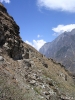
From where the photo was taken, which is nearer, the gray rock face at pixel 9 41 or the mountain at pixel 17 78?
the mountain at pixel 17 78

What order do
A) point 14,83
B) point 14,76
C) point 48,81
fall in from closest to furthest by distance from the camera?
point 14,83, point 14,76, point 48,81

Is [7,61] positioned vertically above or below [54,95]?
above

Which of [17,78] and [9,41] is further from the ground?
[9,41]

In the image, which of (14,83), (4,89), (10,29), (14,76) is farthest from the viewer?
(10,29)

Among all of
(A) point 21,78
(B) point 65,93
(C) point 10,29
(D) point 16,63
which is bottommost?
(B) point 65,93

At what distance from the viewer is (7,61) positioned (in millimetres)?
23406

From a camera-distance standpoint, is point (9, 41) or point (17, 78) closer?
point (17, 78)

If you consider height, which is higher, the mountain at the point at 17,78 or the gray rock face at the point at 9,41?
the gray rock face at the point at 9,41

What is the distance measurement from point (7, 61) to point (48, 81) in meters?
5.55

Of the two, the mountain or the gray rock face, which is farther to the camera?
the gray rock face

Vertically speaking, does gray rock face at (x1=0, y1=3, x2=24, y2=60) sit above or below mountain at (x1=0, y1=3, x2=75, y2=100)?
above

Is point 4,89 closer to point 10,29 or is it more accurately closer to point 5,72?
point 5,72

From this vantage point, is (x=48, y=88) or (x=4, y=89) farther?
(x=48, y=88)

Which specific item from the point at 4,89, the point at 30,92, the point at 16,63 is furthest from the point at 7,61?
the point at 4,89
